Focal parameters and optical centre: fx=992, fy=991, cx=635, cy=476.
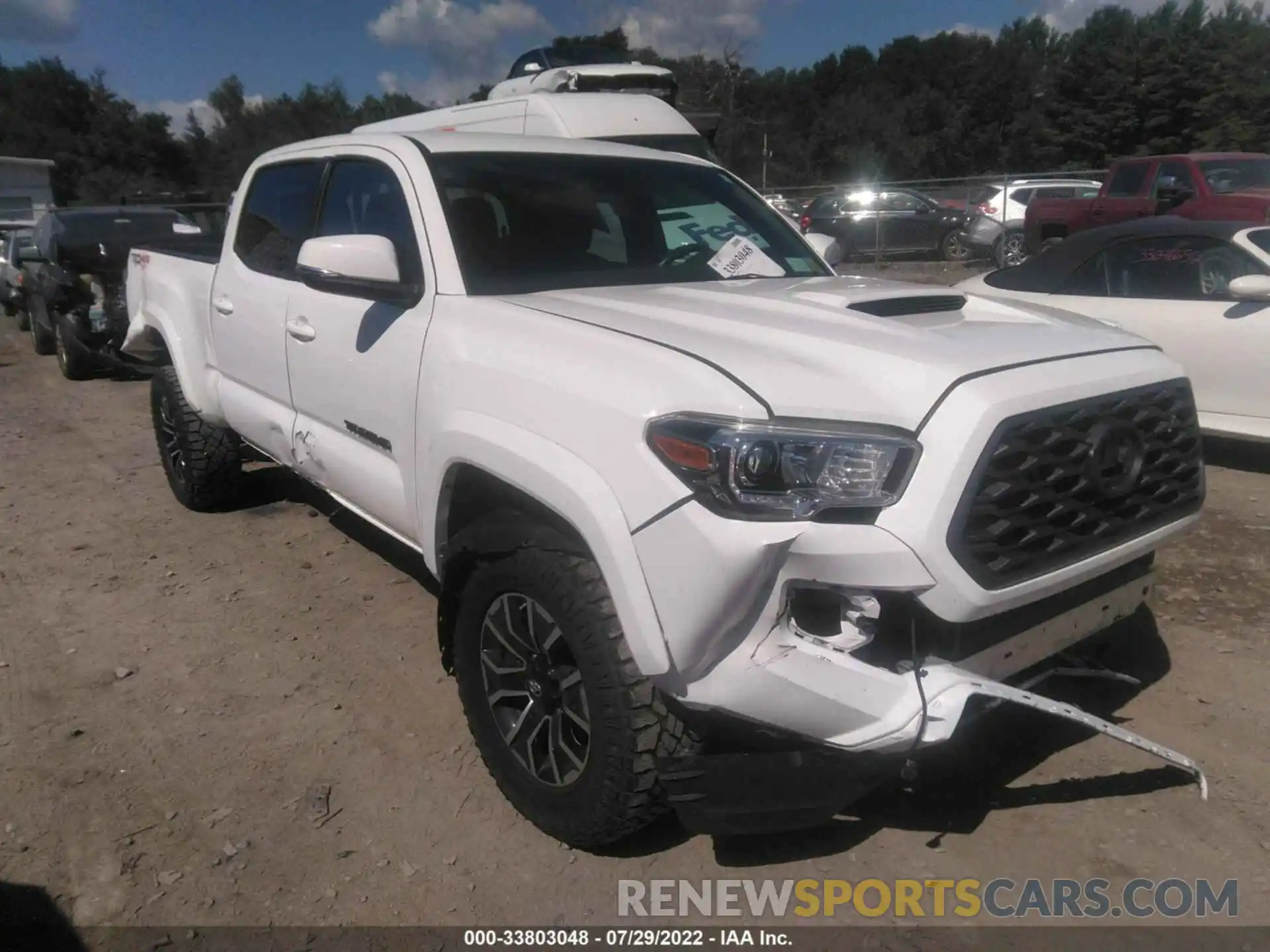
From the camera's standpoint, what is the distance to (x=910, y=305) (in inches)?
116

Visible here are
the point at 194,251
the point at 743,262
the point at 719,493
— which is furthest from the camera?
the point at 194,251

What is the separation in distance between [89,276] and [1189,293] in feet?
33.5

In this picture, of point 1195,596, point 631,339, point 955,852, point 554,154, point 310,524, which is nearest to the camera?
point 631,339

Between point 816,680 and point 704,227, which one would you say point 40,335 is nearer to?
point 704,227

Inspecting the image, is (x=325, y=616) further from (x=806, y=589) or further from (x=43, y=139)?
(x=43, y=139)

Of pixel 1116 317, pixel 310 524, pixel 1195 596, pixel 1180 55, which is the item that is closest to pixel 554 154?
pixel 310 524

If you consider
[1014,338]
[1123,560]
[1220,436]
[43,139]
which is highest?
[43,139]

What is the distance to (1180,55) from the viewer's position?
5341 centimetres

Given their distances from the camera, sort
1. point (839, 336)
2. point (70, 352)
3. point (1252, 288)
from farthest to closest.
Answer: point (70, 352), point (1252, 288), point (839, 336)

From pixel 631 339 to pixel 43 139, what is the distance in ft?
237

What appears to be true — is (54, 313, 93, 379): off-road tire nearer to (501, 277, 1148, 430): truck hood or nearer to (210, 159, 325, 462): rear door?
(210, 159, 325, 462): rear door

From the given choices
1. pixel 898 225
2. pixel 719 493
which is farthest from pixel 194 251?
pixel 898 225

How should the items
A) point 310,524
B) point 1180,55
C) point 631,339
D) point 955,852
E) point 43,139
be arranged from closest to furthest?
point 631,339 → point 955,852 → point 310,524 → point 1180,55 → point 43,139

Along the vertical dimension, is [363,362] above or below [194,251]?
below
